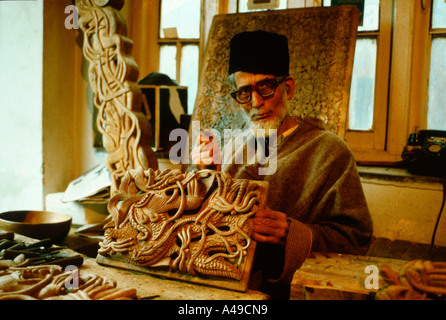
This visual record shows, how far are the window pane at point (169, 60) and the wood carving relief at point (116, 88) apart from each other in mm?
733

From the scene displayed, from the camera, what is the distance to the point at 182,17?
10.0ft

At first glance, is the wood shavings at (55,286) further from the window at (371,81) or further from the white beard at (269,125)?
the window at (371,81)

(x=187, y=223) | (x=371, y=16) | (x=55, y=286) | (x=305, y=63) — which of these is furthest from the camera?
(x=371, y=16)

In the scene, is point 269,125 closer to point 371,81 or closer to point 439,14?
point 371,81

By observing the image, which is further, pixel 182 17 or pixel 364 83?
pixel 182 17

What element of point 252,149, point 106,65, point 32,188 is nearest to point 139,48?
point 106,65

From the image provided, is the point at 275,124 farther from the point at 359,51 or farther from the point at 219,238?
the point at 359,51

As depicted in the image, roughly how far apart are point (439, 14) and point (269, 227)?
6.72 ft

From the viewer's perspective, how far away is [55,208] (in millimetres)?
2625

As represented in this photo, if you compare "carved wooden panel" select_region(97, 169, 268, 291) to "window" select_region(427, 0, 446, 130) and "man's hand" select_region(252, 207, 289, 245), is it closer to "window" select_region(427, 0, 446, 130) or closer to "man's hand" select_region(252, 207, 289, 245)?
"man's hand" select_region(252, 207, 289, 245)

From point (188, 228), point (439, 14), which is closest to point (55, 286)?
point (188, 228)

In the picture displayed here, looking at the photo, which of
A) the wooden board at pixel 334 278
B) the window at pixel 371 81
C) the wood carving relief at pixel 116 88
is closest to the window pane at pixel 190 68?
the wood carving relief at pixel 116 88

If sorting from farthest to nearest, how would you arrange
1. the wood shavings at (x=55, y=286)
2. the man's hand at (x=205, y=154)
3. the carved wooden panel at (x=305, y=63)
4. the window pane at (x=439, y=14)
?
the window pane at (x=439, y=14), the carved wooden panel at (x=305, y=63), the man's hand at (x=205, y=154), the wood shavings at (x=55, y=286)

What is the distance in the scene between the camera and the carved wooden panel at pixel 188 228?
4.00ft
